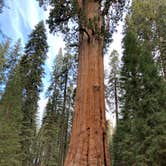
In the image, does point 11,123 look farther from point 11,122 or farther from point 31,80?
point 31,80

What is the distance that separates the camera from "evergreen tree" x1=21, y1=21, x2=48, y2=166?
26.5 meters

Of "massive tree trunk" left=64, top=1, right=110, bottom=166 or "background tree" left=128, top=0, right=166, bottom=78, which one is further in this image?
"background tree" left=128, top=0, right=166, bottom=78

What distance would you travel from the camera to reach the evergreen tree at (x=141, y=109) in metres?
14.2

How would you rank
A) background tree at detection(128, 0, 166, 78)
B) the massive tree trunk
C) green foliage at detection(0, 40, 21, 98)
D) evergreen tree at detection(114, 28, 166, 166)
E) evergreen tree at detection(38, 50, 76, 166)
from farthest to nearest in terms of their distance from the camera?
evergreen tree at detection(38, 50, 76, 166)
green foliage at detection(0, 40, 21, 98)
background tree at detection(128, 0, 166, 78)
evergreen tree at detection(114, 28, 166, 166)
the massive tree trunk

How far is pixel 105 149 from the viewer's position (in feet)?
19.0

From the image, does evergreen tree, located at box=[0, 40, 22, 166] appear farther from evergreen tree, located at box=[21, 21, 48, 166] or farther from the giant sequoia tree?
the giant sequoia tree

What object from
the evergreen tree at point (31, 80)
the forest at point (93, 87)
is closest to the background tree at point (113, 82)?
the forest at point (93, 87)

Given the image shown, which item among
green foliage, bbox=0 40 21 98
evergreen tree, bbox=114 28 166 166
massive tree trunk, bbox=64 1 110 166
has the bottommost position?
massive tree trunk, bbox=64 1 110 166

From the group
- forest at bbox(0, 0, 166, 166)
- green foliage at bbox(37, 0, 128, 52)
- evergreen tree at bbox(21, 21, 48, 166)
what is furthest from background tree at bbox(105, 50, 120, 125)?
green foliage at bbox(37, 0, 128, 52)

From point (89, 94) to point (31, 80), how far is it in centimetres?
2316

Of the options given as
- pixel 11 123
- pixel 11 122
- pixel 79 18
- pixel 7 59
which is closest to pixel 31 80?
pixel 7 59

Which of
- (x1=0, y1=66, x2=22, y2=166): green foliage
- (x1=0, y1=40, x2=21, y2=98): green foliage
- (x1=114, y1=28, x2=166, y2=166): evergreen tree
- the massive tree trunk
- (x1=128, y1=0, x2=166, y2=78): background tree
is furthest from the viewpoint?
(x1=0, y1=40, x2=21, y2=98): green foliage

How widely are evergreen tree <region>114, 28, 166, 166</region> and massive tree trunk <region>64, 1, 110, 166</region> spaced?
835 cm

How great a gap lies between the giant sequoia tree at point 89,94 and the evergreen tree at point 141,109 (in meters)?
8.04
